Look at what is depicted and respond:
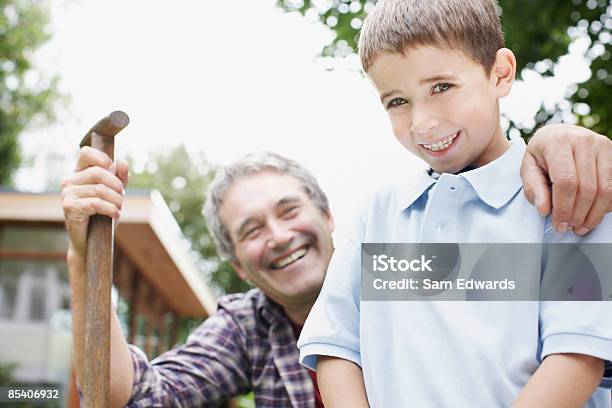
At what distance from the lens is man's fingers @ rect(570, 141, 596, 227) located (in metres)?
1.36

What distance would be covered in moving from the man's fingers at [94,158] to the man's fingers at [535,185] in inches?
45.5

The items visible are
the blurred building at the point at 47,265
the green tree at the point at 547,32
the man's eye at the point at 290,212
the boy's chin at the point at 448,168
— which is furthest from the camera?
the blurred building at the point at 47,265

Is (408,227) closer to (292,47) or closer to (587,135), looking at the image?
(587,135)

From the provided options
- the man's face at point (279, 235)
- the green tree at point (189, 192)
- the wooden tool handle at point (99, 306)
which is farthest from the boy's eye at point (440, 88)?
the green tree at point (189, 192)

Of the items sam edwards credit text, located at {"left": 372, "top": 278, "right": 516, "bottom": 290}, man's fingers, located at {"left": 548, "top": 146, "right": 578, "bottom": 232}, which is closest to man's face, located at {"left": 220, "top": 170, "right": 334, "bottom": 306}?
sam edwards credit text, located at {"left": 372, "top": 278, "right": 516, "bottom": 290}

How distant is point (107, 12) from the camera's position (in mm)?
26688

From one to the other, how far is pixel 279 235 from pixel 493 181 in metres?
1.23

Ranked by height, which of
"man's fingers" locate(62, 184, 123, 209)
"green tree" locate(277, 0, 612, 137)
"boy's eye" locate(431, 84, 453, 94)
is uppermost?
"green tree" locate(277, 0, 612, 137)

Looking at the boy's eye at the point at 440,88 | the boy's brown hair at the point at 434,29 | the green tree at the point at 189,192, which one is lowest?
the boy's eye at the point at 440,88

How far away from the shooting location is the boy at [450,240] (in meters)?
1.37

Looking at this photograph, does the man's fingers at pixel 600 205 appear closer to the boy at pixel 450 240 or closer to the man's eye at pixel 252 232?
the boy at pixel 450 240

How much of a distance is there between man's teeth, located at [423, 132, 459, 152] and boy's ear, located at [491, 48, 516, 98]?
0.50ft

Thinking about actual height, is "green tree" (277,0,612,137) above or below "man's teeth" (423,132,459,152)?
above

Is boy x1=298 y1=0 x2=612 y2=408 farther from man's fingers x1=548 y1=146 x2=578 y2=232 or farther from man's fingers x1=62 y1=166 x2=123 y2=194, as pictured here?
man's fingers x1=62 y1=166 x2=123 y2=194
